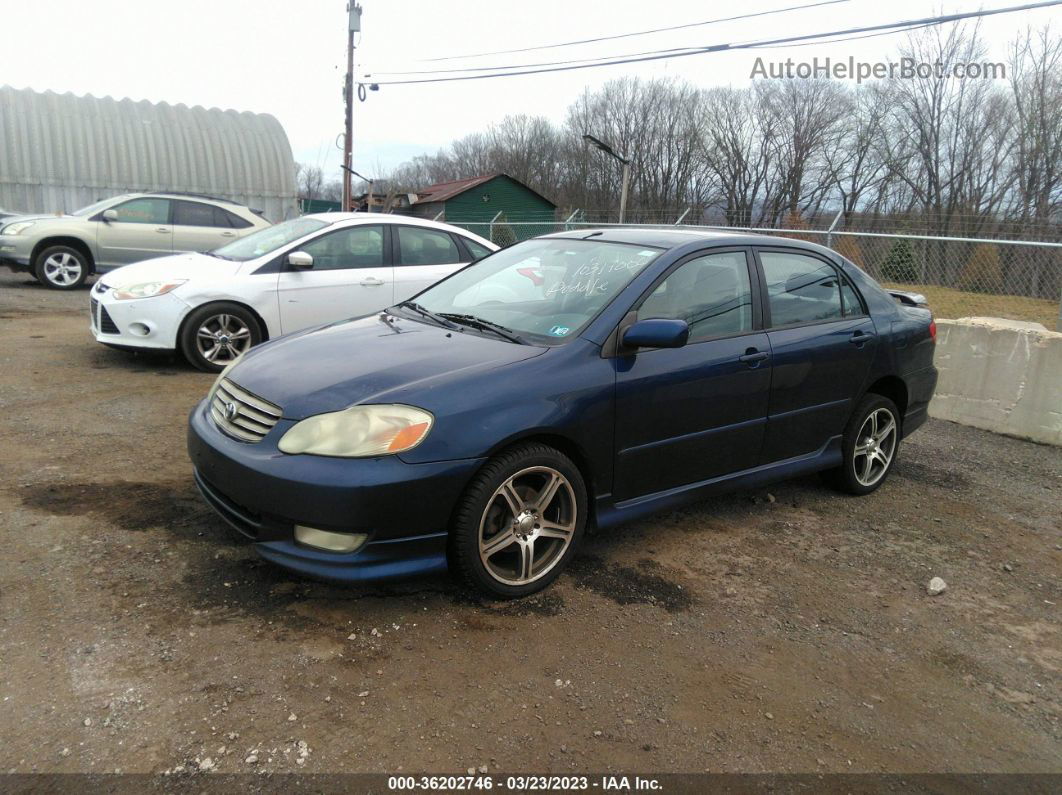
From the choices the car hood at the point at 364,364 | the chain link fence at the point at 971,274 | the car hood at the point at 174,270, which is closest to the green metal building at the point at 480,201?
the chain link fence at the point at 971,274

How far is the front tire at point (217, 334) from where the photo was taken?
6855 mm

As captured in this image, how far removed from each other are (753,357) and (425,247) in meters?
4.42

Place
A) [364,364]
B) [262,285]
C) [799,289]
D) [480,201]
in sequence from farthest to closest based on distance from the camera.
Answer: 1. [480,201]
2. [262,285]
3. [799,289]
4. [364,364]

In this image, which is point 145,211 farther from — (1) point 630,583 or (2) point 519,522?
(1) point 630,583

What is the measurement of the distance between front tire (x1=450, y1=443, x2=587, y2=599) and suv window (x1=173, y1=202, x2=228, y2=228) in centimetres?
1107

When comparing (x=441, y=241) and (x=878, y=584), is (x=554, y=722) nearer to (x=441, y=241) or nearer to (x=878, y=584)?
(x=878, y=584)

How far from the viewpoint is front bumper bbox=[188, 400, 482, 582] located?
2906 millimetres

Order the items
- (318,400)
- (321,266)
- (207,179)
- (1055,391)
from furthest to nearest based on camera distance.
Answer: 1. (207,179)
2. (321,266)
3. (1055,391)
4. (318,400)

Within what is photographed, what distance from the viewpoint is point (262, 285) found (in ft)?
22.7

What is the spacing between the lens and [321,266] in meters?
7.12

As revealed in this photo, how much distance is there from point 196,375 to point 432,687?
510 centimetres

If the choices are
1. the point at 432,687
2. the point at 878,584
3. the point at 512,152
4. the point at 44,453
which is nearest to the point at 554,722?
the point at 432,687

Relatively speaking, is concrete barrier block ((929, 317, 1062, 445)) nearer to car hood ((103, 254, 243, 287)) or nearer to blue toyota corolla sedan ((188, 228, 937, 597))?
blue toyota corolla sedan ((188, 228, 937, 597))

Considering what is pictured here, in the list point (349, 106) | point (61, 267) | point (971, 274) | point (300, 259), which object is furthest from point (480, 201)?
point (300, 259)
